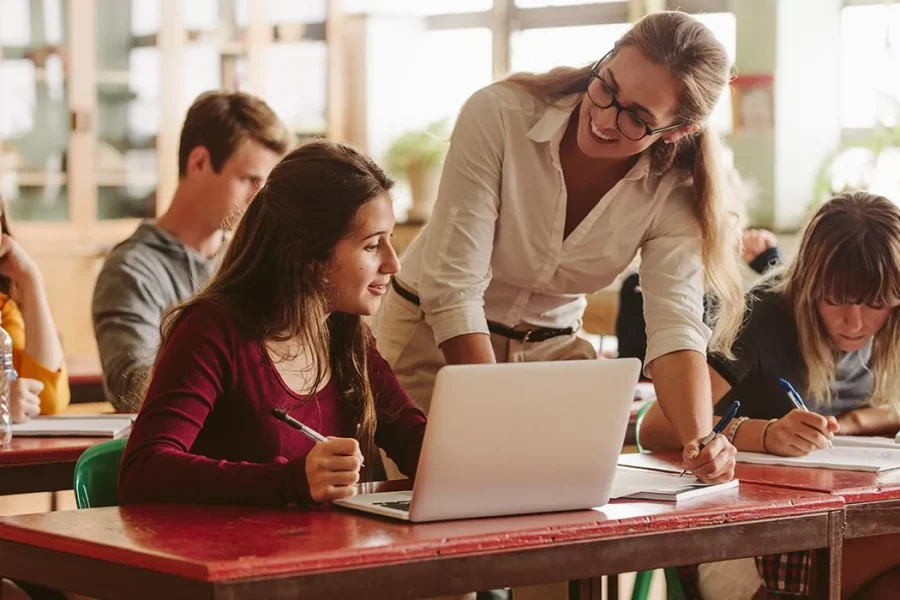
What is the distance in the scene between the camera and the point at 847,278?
7.97 ft

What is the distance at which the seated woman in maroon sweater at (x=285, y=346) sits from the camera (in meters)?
1.70

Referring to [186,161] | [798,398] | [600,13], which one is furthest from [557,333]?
[600,13]

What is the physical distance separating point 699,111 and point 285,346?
0.74 meters

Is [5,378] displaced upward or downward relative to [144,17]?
downward

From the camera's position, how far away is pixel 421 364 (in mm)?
2445

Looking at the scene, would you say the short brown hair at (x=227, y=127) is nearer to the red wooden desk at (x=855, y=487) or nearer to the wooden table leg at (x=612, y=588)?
the wooden table leg at (x=612, y=588)

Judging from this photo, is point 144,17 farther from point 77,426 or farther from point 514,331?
point 514,331

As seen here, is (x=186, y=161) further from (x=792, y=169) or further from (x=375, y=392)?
A: (x=792, y=169)

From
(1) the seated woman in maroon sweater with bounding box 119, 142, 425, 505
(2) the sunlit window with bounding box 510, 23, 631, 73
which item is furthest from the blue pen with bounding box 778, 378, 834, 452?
(2) the sunlit window with bounding box 510, 23, 631, 73

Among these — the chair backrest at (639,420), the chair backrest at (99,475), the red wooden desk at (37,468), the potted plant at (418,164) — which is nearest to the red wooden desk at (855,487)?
the chair backrest at (639,420)

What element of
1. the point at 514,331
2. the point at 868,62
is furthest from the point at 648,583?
the point at 868,62

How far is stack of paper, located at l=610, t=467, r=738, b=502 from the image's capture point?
5.64ft

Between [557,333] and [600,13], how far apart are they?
147 inches

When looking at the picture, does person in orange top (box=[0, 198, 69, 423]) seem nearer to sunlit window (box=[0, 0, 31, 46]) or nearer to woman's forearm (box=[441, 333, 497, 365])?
woman's forearm (box=[441, 333, 497, 365])
